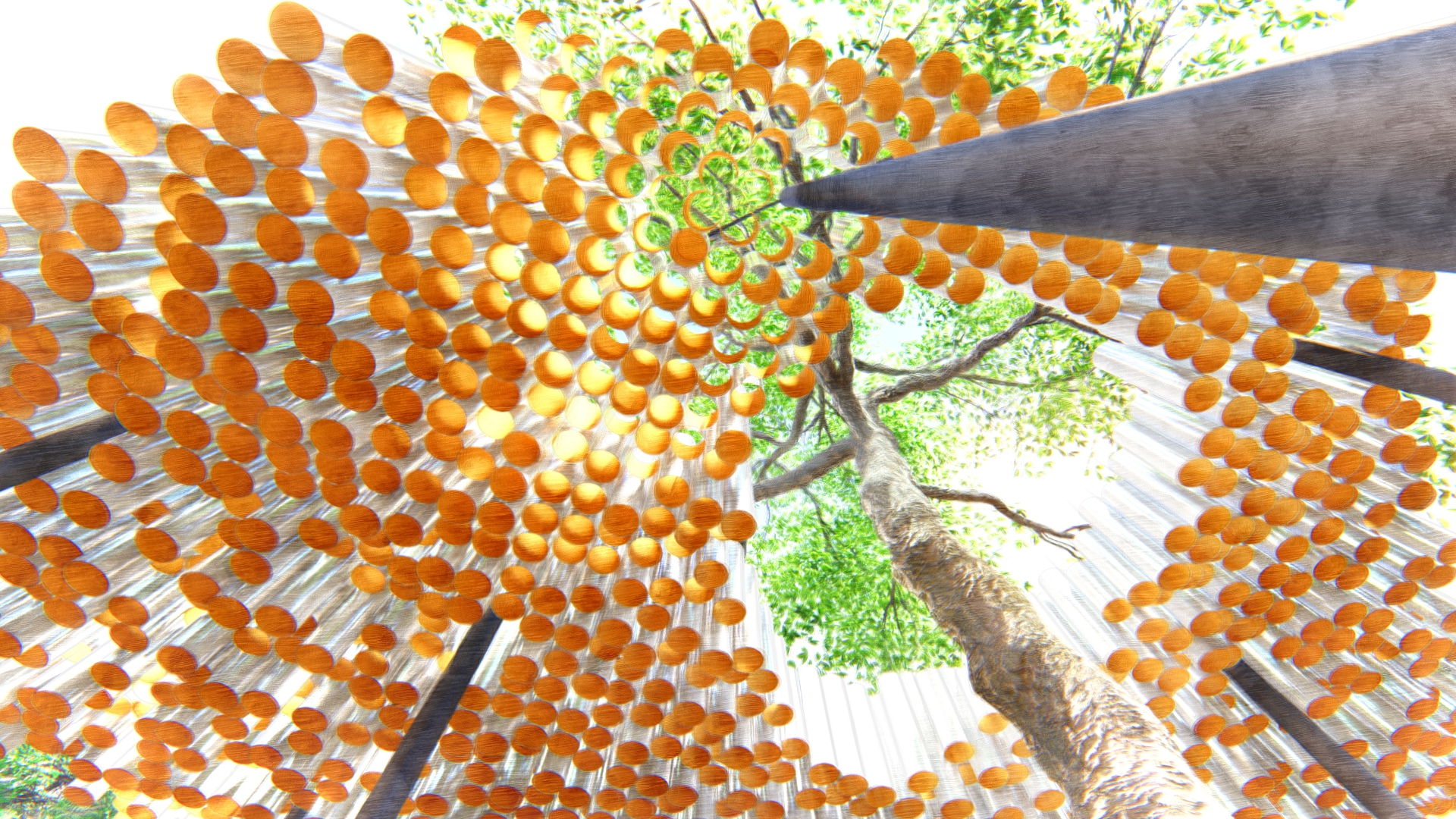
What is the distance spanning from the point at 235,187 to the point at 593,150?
3.41 ft

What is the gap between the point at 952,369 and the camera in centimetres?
461

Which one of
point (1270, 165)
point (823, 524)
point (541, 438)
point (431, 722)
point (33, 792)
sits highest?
point (823, 524)

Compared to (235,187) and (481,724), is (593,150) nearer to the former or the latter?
(235,187)

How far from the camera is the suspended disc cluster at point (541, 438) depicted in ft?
6.47

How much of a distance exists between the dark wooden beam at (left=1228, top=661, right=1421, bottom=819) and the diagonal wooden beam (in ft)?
9.69

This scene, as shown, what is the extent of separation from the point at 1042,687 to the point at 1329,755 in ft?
5.37

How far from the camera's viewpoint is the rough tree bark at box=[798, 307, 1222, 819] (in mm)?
1958

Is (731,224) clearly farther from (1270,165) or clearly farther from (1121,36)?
(1121,36)

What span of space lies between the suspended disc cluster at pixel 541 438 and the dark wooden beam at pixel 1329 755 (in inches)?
3.8

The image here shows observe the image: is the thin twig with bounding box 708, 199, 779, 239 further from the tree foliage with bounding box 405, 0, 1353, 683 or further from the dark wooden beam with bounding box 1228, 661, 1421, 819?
the dark wooden beam with bounding box 1228, 661, 1421, 819

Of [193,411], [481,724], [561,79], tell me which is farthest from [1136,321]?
[193,411]

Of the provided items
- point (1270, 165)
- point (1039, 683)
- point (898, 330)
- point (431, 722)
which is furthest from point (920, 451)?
point (1270, 165)

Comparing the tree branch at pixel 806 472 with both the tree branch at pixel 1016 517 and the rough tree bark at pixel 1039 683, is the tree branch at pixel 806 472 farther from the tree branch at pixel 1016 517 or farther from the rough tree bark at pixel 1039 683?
the rough tree bark at pixel 1039 683

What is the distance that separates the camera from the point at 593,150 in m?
1.99
